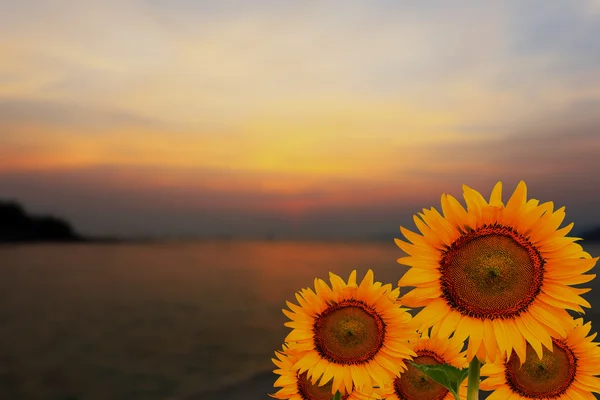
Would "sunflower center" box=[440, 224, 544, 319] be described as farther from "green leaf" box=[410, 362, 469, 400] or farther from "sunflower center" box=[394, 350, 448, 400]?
"sunflower center" box=[394, 350, 448, 400]

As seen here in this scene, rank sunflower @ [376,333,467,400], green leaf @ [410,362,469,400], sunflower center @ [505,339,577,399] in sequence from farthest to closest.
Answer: sunflower @ [376,333,467,400] < sunflower center @ [505,339,577,399] < green leaf @ [410,362,469,400]

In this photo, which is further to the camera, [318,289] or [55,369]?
[55,369]

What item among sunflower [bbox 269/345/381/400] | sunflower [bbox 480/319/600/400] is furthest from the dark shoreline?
sunflower [bbox 480/319/600/400]

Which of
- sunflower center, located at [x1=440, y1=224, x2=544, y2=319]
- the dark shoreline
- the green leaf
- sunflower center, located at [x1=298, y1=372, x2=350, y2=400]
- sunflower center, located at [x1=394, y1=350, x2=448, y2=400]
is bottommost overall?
the dark shoreline

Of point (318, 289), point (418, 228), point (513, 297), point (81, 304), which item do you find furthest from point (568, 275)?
point (81, 304)

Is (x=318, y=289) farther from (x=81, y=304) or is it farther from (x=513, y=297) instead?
(x=81, y=304)

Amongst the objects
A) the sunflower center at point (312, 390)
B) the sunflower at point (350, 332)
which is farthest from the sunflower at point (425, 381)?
the sunflower center at point (312, 390)

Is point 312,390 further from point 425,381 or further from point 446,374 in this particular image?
point 446,374
